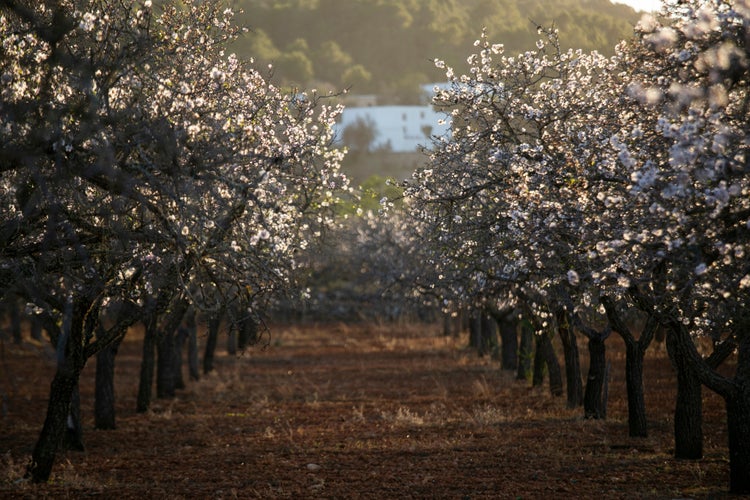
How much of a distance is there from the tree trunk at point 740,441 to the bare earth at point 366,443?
1.78ft

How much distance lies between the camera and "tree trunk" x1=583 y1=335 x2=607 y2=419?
20703mm

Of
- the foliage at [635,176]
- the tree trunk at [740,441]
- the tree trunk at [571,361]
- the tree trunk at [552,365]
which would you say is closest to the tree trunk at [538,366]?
the tree trunk at [552,365]

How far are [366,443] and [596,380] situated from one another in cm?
630

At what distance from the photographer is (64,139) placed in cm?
859

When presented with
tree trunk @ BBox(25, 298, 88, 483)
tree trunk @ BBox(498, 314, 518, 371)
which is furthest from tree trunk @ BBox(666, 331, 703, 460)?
tree trunk @ BBox(498, 314, 518, 371)

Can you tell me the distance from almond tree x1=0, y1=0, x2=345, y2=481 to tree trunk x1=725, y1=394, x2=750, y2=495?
6851 mm

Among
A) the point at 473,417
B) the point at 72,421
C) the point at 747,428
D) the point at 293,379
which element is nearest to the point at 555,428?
the point at 473,417

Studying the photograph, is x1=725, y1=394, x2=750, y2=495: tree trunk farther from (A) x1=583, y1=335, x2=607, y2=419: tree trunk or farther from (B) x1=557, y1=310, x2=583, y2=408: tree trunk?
(B) x1=557, y1=310, x2=583, y2=408: tree trunk

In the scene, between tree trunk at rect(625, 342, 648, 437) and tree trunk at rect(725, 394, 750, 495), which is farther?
tree trunk at rect(625, 342, 648, 437)

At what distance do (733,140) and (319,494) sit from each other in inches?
327

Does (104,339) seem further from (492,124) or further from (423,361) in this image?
(423,361)

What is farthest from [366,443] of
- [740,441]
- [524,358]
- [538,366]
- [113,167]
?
[524,358]

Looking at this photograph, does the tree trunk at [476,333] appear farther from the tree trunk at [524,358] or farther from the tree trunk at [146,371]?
the tree trunk at [146,371]

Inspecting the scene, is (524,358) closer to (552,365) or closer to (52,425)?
(552,365)
